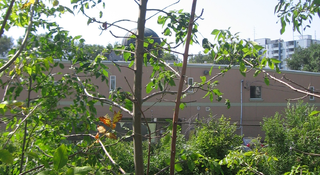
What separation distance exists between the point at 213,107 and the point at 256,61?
21.1 metres

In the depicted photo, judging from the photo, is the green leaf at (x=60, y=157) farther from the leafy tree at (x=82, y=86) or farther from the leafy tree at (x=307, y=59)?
the leafy tree at (x=307, y=59)

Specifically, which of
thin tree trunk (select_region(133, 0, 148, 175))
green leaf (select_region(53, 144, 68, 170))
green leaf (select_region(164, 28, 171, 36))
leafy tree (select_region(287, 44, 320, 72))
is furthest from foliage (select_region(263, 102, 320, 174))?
leafy tree (select_region(287, 44, 320, 72))

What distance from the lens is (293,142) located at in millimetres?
5699

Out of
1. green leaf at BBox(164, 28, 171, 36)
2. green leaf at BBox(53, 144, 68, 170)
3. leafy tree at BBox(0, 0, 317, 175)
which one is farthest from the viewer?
green leaf at BBox(164, 28, 171, 36)

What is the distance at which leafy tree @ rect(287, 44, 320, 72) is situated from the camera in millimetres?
44500

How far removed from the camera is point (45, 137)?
289cm

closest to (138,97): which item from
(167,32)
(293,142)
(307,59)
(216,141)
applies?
(167,32)

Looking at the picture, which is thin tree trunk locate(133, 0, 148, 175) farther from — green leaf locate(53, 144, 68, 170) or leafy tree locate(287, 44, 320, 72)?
leafy tree locate(287, 44, 320, 72)

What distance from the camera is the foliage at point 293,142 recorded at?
548 centimetres

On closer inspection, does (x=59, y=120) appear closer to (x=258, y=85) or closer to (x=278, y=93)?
(x=258, y=85)

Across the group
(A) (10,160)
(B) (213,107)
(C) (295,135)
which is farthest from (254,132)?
A: (A) (10,160)

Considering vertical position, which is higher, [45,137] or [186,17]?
[186,17]

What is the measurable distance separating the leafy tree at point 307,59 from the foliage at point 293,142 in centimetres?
4216

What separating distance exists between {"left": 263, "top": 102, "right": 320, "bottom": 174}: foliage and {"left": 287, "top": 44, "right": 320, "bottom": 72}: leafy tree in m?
42.2
